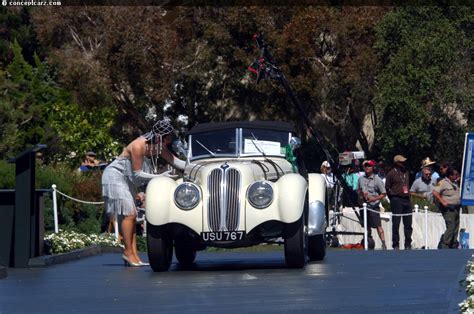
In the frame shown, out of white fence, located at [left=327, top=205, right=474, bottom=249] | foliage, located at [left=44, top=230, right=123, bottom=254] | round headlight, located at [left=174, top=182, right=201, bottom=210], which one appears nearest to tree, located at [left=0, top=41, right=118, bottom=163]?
white fence, located at [left=327, top=205, right=474, bottom=249]

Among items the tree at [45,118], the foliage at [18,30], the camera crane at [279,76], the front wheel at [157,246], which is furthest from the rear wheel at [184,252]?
the foliage at [18,30]

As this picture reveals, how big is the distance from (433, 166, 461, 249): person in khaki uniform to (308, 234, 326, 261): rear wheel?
9.11m

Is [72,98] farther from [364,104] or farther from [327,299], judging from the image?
[327,299]

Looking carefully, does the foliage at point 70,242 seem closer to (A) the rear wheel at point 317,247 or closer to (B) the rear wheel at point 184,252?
(B) the rear wheel at point 184,252

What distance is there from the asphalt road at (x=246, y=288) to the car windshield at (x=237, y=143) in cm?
136

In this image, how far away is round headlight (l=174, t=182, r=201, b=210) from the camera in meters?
13.6

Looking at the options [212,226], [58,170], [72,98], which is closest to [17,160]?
[212,226]

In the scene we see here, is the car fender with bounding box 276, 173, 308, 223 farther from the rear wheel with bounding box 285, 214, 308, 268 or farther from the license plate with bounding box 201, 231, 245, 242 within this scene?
the license plate with bounding box 201, 231, 245, 242

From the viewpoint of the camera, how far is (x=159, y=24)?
39875 mm

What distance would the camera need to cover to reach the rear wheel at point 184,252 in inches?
588

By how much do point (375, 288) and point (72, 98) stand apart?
28017mm

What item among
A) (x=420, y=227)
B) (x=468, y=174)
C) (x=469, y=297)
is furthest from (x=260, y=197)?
(x=420, y=227)

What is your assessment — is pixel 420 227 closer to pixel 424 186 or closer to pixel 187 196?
pixel 424 186

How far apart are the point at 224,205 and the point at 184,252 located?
1.80 m
